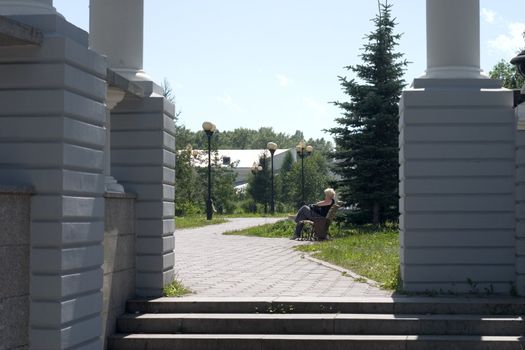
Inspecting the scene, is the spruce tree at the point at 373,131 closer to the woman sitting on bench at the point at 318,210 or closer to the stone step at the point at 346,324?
the woman sitting on bench at the point at 318,210

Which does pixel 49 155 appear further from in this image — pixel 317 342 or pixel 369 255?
pixel 369 255

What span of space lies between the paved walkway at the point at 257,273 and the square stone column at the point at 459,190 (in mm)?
864

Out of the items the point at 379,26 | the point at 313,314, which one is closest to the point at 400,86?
the point at 379,26

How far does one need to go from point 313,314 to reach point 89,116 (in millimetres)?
3695

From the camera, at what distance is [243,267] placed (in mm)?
16219

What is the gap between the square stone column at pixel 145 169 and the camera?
11.6 meters

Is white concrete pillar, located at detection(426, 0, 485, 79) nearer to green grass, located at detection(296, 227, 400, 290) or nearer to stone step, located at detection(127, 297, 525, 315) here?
green grass, located at detection(296, 227, 400, 290)

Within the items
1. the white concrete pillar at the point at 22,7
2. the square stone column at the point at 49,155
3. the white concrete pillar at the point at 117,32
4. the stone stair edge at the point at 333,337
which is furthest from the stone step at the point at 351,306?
the white concrete pillar at the point at 22,7

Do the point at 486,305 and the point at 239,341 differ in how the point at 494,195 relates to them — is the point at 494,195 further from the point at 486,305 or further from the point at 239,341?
the point at 239,341

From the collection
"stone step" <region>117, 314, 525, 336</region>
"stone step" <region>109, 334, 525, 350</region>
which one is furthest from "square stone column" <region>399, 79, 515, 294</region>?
"stone step" <region>109, 334, 525, 350</region>

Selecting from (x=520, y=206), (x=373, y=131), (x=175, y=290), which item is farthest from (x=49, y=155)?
(x=373, y=131)

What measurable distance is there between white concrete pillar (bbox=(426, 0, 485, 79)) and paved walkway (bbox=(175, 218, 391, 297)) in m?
3.12

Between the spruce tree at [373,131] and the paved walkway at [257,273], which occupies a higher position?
the spruce tree at [373,131]

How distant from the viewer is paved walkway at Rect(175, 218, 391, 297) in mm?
12016
